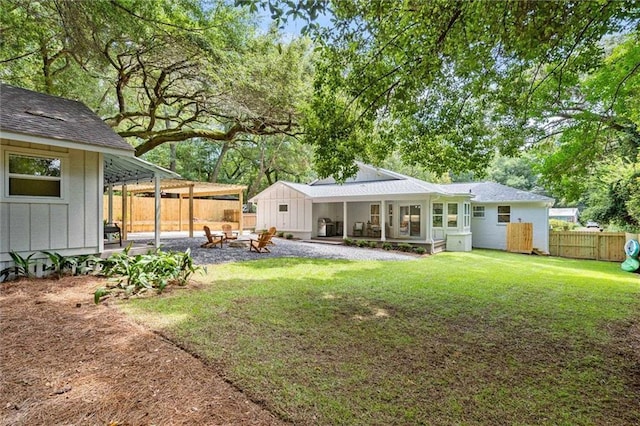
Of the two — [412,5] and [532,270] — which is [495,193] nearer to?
[532,270]

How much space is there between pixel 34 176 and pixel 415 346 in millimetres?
8565

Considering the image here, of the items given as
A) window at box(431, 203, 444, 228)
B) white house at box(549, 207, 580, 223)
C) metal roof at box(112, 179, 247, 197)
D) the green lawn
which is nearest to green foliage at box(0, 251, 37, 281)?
the green lawn

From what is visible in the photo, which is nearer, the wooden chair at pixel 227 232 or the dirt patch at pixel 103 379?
the dirt patch at pixel 103 379

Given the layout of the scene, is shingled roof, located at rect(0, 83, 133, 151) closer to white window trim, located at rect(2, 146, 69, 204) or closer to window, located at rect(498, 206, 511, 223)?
white window trim, located at rect(2, 146, 69, 204)

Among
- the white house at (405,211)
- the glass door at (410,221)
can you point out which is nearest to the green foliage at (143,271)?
the white house at (405,211)

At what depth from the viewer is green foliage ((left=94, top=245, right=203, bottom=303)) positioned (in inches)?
249

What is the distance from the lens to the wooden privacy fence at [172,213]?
20.5 metres

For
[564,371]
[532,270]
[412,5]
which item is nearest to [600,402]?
[564,371]

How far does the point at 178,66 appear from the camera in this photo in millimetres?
9656

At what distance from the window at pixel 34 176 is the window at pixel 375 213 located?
48.3 ft

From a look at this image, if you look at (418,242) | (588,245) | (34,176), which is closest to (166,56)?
(34,176)

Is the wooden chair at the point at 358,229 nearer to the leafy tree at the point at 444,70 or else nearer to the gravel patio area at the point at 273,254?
the gravel patio area at the point at 273,254

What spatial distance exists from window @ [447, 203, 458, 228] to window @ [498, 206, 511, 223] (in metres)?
3.17

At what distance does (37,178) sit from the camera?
7195 millimetres
